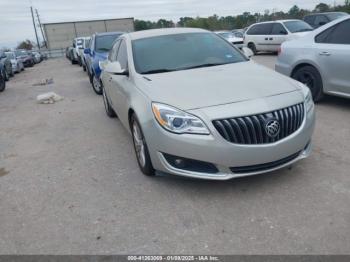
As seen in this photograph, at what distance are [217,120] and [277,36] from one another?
15.0m

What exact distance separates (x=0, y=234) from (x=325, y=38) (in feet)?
19.1

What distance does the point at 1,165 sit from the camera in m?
4.93

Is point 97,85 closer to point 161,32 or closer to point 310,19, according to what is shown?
point 161,32

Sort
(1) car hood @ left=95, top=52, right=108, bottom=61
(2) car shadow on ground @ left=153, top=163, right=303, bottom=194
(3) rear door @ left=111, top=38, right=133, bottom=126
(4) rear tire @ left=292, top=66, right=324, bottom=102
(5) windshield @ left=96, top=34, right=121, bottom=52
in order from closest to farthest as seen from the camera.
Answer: (2) car shadow on ground @ left=153, top=163, right=303, bottom=194 < (3) rear door @ left=111, top=38, right=133, bottom=126 < (4) rear tire @ left=292, top=66, right=324, bottom=102 < (1) car hood @ left=95, top=52, right=108, bottom=61 < (5) windshield @ left=96, top=34, right=121, bottom=52

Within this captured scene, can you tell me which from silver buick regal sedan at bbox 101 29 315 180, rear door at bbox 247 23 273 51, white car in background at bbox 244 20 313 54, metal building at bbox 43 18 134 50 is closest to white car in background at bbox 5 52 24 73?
white car in background at bbox 244 20 313 54

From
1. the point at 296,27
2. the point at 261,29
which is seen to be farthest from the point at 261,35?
the point at 296,27

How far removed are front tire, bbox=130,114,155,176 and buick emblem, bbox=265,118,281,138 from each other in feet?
4.22

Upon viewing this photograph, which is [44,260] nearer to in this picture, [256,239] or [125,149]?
[256,239]

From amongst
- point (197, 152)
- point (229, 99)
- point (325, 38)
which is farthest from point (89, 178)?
point (325, 38)

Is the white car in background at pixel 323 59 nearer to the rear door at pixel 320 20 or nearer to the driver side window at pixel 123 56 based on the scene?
the driver side window at pixel 123 56

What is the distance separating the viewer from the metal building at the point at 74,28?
47.8m

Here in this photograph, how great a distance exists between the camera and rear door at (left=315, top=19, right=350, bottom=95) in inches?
222

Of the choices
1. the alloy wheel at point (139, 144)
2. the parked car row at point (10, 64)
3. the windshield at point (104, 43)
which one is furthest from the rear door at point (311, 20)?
the alloy wheel at point (139, 144)

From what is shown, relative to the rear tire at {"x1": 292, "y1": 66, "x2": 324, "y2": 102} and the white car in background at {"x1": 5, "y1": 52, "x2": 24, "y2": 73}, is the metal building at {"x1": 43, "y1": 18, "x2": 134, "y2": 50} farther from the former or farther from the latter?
the rear tire at {"x1": 292, "y1": 66, "x2": 324, "y2": 102}
